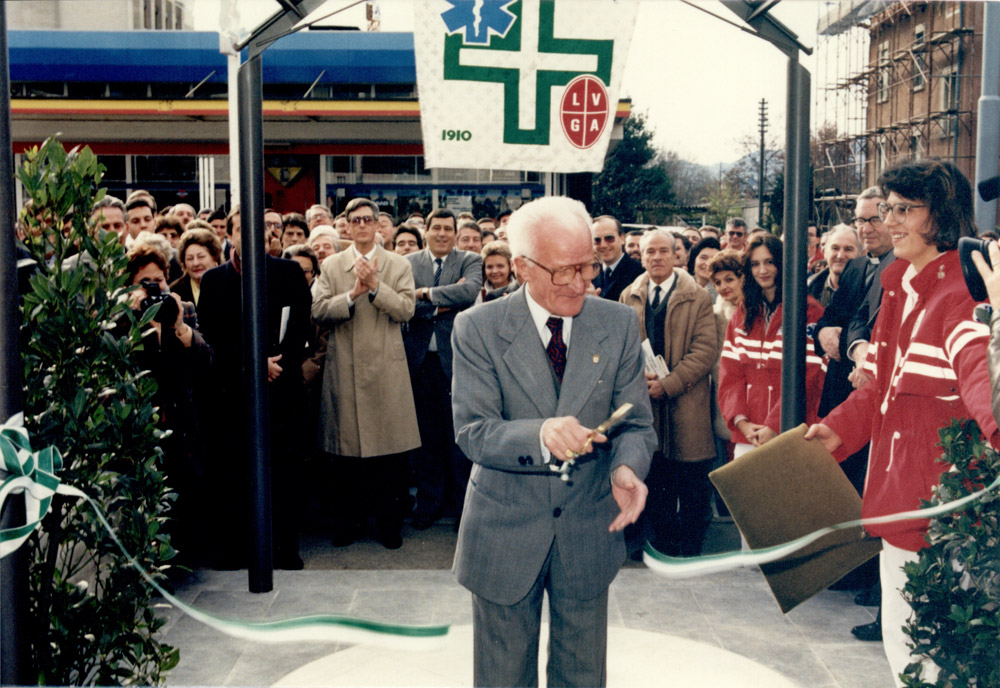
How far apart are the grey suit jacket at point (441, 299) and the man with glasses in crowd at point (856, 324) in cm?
187

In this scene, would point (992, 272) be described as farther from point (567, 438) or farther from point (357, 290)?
point (357, 290)

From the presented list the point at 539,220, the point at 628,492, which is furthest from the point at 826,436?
the point at 539,220

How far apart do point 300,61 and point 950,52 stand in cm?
261

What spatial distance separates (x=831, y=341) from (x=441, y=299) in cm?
203

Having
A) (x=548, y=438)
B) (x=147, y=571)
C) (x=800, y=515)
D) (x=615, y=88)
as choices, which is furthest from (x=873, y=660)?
(x=147, y=571)

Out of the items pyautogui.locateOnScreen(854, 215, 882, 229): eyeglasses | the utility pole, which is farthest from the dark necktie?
pyautogui.locateOnScreen(854, 215, 882, 229): eyeglasses

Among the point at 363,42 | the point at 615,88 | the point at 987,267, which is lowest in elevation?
the point at 987,267

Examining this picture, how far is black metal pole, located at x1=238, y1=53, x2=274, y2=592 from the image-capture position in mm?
4074

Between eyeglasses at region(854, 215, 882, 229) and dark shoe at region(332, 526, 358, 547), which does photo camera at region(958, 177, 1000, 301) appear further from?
dark shoe at region(332, 526, 358, 547)

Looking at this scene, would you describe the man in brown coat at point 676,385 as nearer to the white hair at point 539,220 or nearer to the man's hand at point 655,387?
the man's hand at point 655,387

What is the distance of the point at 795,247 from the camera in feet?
11.0

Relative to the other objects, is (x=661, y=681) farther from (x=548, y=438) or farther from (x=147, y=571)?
(x=147, y=571)

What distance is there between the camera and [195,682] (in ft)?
10.9

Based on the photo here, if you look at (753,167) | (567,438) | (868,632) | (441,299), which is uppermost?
(753,167)
